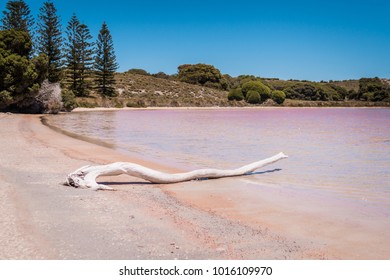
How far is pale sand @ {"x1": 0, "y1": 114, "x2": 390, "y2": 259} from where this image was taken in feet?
12.3

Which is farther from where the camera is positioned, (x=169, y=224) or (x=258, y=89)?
(x=258, y=89)

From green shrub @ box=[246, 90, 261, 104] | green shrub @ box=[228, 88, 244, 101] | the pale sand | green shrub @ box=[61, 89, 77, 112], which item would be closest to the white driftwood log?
the pale sand

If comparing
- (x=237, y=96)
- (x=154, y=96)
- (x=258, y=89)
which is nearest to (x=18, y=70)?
(x=154, y=96)

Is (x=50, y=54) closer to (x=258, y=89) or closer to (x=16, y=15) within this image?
(x=16, y=15)

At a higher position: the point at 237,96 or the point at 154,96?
the point at 237,96

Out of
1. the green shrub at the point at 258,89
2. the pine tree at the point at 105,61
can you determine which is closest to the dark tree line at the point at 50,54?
the pine tree at the point at 105,61

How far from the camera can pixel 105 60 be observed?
51312 millimetres

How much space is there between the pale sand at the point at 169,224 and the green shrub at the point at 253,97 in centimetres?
5540

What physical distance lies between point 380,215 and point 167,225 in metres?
2.73

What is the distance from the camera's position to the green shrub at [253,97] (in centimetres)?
6147

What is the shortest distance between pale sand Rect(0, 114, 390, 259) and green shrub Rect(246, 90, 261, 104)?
182 ft

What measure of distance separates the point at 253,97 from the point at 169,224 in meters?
58.2

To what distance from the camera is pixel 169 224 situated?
4578mm
